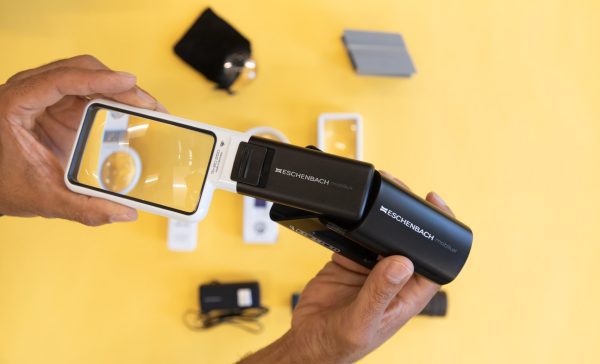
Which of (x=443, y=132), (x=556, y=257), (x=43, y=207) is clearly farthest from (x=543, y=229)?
(x=43, y=207)

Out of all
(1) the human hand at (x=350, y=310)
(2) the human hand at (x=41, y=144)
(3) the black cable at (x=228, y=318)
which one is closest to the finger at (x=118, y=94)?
(2) the human hand at (x=41, y=144)

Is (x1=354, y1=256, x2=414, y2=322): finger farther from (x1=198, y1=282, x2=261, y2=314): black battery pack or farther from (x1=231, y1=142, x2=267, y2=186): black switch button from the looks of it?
A: (x1=198, y1=282, x2=261, y2=314): black battery pack

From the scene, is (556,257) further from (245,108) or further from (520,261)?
(245,108)

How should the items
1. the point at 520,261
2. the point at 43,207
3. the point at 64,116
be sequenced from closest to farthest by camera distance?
the point at 43,207, the point at 64,116, the point at 520,261

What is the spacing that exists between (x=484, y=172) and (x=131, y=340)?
39.5 inches

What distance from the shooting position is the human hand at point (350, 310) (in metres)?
0.68

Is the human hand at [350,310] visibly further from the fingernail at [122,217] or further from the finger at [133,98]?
the finger at [133,98]

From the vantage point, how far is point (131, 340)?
46.5 inches

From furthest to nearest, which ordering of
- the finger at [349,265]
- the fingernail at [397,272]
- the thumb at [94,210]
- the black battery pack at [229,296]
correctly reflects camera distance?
the black battery pack at [229,296] < the finger at [349,265] < the thumb at [94,210] < the fingernail at [397,272]

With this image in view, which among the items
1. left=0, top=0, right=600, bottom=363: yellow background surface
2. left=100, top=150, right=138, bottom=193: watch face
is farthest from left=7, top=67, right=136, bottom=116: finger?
left=0, top=0, right=600, bottom=363: yellow background surface

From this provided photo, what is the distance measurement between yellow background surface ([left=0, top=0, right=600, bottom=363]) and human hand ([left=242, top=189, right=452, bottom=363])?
0.95 feet

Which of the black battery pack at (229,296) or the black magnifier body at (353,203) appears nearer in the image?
the black magnifier body at (353,203)

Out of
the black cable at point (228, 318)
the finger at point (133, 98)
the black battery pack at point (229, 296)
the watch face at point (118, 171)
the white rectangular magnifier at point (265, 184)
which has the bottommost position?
the black cable at point (228, 318)

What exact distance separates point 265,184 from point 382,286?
0.23m
